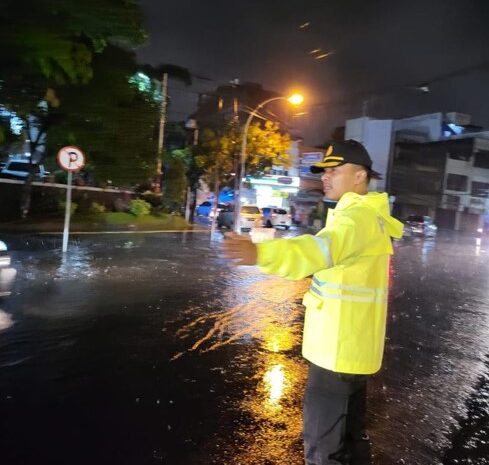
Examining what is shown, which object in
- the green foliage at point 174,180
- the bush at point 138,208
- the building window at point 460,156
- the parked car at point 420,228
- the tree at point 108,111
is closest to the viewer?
the tree at point 108,111

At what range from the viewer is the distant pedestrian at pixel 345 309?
255 cm

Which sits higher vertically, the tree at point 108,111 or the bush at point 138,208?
the tree at point 108,111

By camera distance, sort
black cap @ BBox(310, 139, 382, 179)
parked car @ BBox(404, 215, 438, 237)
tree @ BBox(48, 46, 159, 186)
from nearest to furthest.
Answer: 1. black cap @ BBox(310, 139, 382, 179)
2. tree @ BBox(48, 46, 159, 186)
3. parked car @ BBox(404, 215, 438, 237)

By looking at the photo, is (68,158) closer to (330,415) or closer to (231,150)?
(330,415)

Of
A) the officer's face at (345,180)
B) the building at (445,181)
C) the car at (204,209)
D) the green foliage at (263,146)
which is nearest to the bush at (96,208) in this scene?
the green foliage at (263,146)

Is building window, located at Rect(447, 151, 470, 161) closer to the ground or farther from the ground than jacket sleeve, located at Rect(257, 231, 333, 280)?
farther from the ground

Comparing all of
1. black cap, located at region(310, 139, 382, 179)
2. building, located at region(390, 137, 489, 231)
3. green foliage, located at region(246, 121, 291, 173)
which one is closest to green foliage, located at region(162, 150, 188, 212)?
A: green foliage, located at region(246, 121, 291, 173)

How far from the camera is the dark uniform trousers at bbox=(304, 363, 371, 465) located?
2.64 m

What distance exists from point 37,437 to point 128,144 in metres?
2.25

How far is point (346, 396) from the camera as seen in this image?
2.65 m

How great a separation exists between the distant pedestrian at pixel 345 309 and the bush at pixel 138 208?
25.0 metres

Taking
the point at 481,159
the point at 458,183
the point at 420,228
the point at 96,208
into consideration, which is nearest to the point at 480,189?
the point at 458,183

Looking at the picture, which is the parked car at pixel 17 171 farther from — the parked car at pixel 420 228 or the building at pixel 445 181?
the building at pixel 445 181

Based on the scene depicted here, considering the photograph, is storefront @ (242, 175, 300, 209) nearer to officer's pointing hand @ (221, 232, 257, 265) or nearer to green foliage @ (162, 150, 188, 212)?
green foliage @ (162, 150, 188, 212)
